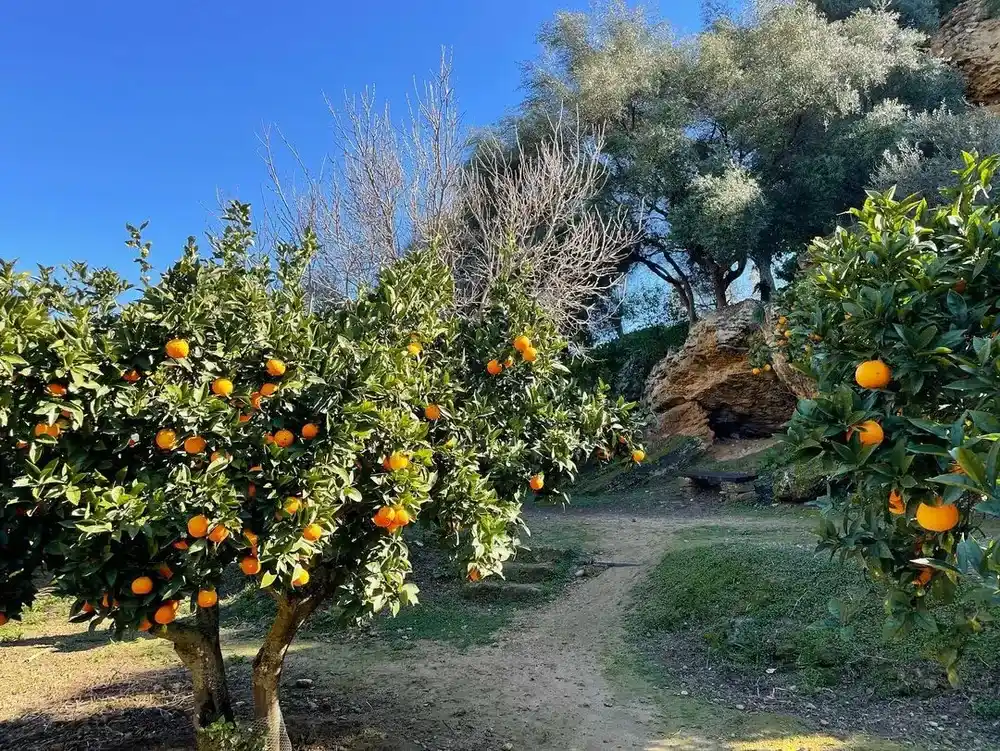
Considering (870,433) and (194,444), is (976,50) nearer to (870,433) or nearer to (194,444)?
(870,433)

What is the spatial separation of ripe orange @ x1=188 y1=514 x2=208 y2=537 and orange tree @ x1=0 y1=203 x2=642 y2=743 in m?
0.02

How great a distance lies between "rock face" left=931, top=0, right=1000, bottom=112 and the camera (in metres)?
15.0

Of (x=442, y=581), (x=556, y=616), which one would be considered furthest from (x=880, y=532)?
(x=442, y=581)

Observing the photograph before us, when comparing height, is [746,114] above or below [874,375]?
above

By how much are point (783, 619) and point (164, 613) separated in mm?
4971

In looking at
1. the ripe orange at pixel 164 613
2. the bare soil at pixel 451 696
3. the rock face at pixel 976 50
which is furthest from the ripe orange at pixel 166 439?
the rock face at pixel 976 50

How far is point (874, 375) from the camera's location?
7.08ft

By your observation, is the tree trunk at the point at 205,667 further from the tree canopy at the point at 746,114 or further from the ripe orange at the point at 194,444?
the tree canopy at the point at 746,114

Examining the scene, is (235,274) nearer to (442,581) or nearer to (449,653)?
(449,653)

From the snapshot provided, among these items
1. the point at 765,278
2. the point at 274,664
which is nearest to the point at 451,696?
the point at 274,664

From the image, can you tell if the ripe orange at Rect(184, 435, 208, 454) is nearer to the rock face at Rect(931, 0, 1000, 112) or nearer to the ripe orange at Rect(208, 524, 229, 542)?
the ripe orange at Rect(208, 524, 229, 542)

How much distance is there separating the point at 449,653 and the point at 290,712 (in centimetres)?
182

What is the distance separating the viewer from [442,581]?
8500mm

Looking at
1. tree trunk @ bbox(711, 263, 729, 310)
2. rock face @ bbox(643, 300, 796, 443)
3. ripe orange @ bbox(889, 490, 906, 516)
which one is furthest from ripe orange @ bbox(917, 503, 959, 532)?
tree trunk @ bbox(711, 263, 729, 310)
